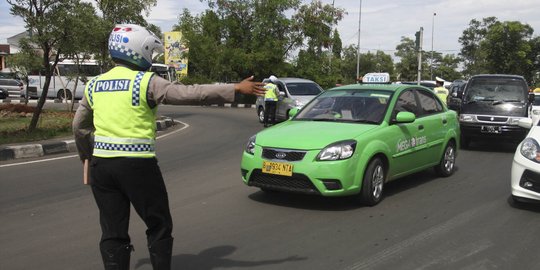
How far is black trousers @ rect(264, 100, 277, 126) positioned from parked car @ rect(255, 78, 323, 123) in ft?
1.27

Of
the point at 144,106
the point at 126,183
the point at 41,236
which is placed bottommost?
the point at 41,236

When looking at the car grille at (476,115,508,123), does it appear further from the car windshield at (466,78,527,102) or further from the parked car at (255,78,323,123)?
the parked car at (255,78,323,123)

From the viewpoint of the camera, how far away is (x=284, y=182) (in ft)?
19.2

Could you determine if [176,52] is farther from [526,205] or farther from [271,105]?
[526,205]

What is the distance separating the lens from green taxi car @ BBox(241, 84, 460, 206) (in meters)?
5.73

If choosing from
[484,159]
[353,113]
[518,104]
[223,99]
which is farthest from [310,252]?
[518,104]

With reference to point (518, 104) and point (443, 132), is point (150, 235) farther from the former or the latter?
point (518, 104)

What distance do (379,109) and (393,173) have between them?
86 centimetres

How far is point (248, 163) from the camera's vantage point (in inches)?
242

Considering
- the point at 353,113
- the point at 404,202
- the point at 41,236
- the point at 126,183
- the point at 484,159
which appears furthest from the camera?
the point at 484,159

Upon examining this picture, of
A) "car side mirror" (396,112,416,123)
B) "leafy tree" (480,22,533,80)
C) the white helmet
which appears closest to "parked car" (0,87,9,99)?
"car side mirror" (396,112,416,123)

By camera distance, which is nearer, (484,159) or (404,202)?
(404,202)

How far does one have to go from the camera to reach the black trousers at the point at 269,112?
661 inches

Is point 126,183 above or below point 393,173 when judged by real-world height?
above
